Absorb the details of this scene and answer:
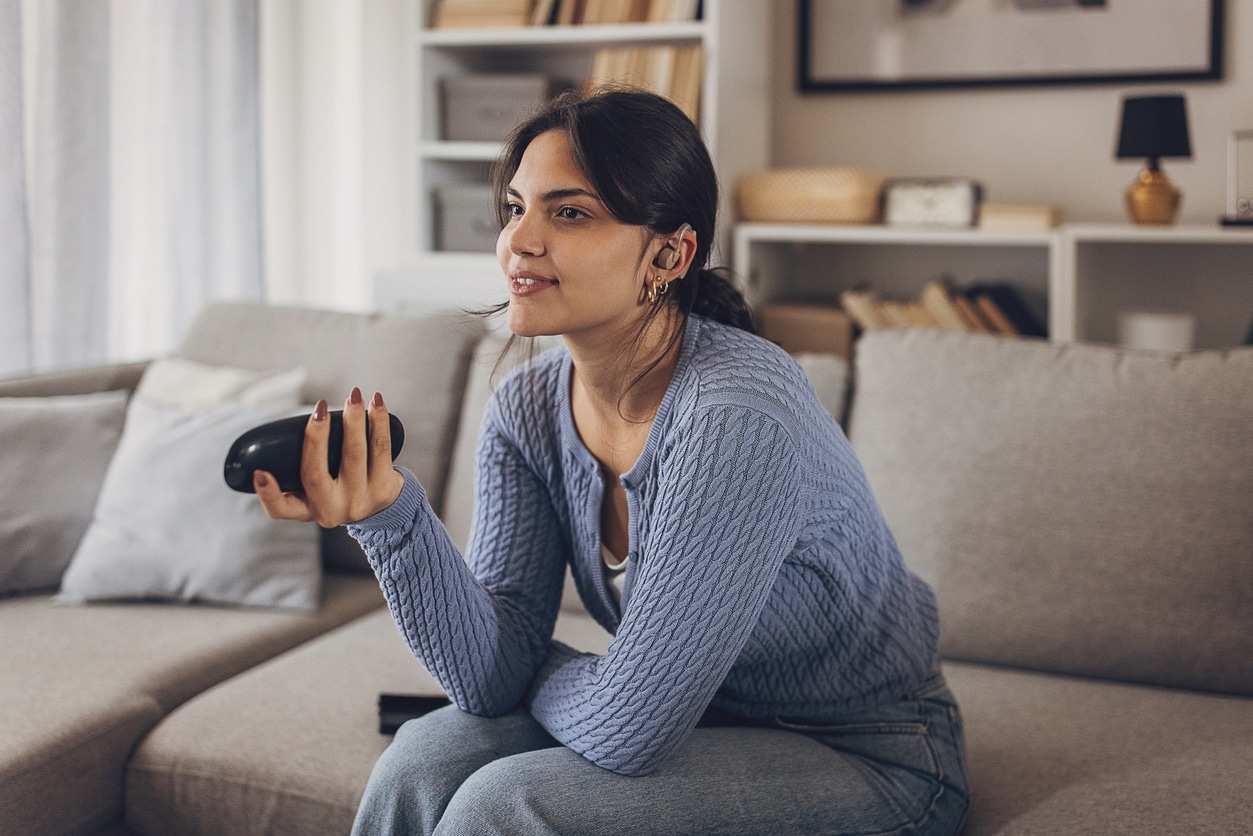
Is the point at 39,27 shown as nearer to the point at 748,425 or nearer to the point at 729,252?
the point at 729,252

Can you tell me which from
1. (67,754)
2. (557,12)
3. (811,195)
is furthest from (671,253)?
(557,12)

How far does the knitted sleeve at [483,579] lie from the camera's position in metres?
1.09

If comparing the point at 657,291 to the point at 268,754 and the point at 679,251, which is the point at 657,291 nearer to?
the point at 679,251

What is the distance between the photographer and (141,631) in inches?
64.2

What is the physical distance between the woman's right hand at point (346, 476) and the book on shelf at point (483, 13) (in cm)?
200

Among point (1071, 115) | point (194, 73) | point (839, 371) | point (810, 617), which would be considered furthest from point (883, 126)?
point (810, 617)

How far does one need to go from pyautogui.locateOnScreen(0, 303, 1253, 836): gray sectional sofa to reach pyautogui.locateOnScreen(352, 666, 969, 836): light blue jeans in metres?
0.11

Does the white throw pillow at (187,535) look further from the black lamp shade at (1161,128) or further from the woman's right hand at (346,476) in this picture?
the black lamp shade at (1161,128)

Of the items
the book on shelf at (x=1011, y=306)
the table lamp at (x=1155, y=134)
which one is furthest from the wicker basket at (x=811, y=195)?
the table lamp at (x=1155, y=134)

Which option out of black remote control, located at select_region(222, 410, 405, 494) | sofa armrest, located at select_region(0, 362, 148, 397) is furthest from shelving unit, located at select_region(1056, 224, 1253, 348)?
black remote control, located at select_region(222, 410, 405, 494)

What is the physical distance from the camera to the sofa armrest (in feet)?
6.23

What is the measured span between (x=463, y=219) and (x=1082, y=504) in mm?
1809

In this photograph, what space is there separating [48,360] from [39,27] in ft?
2.00

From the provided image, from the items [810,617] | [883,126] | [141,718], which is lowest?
[141,718]
